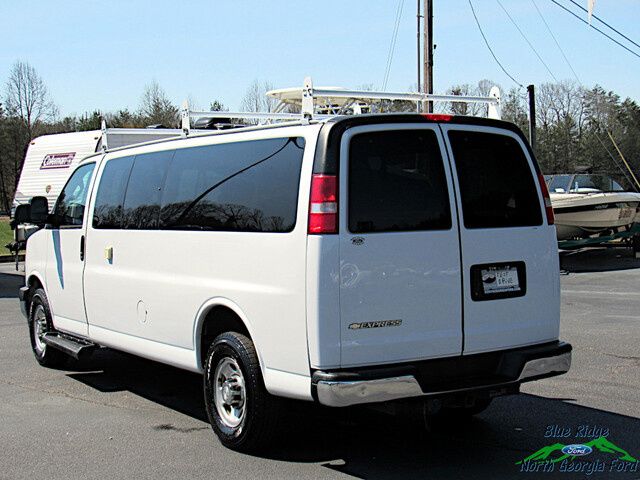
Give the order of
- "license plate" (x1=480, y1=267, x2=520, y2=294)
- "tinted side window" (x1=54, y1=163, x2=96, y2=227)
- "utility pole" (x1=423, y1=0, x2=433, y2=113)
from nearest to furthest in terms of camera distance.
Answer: "license plate" (x1=480, y1=267, x2=520, y2=294), "tinted side window" (x1=54, y1=163, x2=96, y2=227), "utility pole" (x1=423, y1=0, x2=433, y2=113)

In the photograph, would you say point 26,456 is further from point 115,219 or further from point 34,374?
point 34,374

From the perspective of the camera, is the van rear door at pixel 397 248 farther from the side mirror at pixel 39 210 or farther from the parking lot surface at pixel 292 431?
the side mirror at pixel 39 210

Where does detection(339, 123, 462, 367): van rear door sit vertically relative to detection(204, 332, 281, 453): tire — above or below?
above

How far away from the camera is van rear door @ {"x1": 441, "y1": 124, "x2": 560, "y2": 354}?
540cm

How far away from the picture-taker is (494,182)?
5.68 metres

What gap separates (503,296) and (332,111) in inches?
140

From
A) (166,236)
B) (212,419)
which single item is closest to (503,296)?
(212,419)

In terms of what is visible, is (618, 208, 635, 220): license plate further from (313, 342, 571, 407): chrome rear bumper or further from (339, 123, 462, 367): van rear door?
(339, 123, 462, 367): van rear door

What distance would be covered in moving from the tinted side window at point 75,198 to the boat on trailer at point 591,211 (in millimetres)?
13342

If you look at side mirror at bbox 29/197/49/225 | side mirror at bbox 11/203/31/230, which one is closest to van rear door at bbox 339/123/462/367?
side mirror at bbox 29/197/49/225
